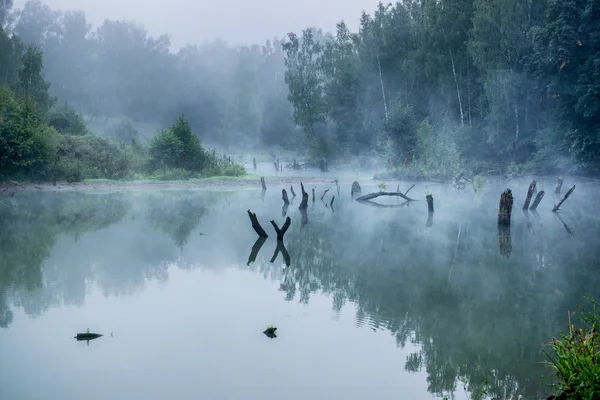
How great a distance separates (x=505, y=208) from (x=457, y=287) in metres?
13.1

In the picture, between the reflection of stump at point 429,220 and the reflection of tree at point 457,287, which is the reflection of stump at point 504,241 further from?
the reflection of stump at point 429,220

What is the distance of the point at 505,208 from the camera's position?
97.1 feet

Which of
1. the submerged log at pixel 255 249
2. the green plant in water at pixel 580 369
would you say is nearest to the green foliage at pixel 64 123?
the submerged log at pixel 255 249

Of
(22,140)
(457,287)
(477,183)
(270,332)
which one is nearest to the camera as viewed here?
(270,332)

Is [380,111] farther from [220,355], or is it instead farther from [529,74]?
[220,355]

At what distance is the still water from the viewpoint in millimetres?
10727

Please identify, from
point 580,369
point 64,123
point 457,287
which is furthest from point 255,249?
point 64,123

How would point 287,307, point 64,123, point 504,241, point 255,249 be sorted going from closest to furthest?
1. point 287,307
2. point 255,249
3. point 504,241
4. point 64,123

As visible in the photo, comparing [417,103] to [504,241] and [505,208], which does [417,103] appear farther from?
[504,241]

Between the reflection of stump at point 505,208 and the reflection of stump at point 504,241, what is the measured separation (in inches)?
11.3

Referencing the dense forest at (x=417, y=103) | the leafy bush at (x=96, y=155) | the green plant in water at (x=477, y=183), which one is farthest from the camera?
the leafy bush at (x=96, y=155)

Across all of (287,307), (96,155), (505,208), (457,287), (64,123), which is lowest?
(457,287)

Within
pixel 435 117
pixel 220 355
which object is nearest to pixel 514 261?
pixel 220 355

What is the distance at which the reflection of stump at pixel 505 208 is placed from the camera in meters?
28.8
